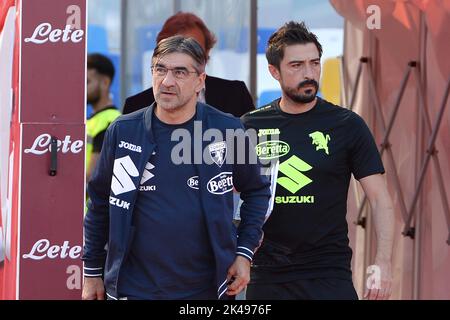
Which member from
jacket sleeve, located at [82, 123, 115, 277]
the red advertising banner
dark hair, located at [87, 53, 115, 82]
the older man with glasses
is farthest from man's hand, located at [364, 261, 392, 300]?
dark hair, located at [87, 53, 115, 82]

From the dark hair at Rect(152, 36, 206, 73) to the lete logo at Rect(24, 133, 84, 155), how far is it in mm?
1013

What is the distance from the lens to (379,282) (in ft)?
14.9

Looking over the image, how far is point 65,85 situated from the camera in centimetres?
518

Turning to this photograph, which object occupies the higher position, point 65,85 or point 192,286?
point 65,85

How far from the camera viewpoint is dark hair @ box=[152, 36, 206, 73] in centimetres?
423

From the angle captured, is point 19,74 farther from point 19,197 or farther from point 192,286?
point 192,286

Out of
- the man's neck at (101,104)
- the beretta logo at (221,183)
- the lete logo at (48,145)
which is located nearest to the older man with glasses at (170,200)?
the beretta logo at (221,183)

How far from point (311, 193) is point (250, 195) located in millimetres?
414

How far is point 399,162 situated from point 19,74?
281 cm

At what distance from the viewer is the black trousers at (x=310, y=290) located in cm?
468

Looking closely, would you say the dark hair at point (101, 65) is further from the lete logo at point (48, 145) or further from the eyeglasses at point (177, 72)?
the eyeglasses at point (177, 72)

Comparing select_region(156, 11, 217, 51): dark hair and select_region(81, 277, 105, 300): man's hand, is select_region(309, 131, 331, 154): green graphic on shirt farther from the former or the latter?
select_region(81, 277, 105, 300): man's hand

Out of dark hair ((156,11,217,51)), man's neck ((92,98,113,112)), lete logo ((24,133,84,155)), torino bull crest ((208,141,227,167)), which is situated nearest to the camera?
torino bull crest ((208,141,227,167))
